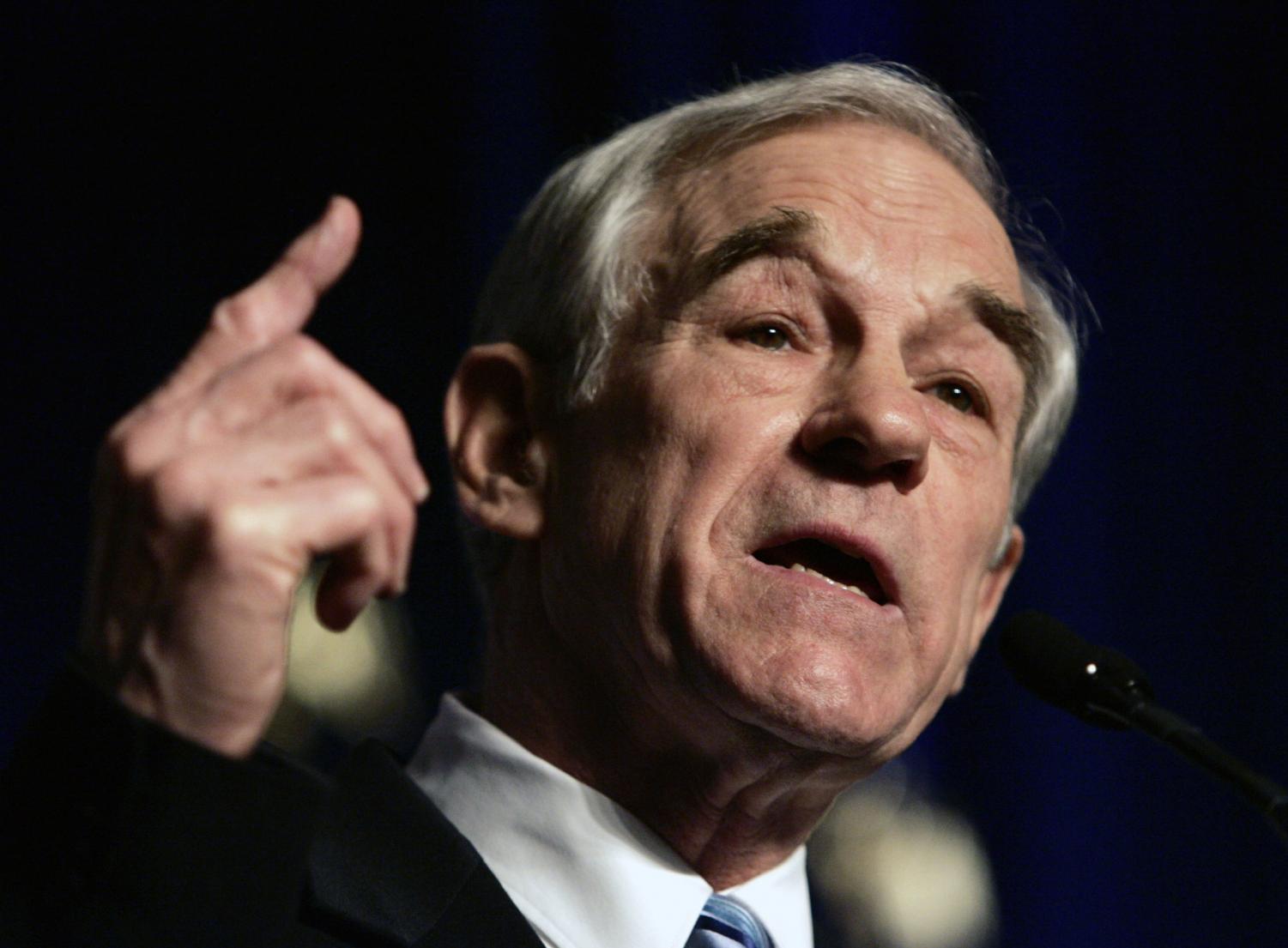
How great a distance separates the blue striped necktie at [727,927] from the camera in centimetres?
166

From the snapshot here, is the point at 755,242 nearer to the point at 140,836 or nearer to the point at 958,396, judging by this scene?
the point at 958,396

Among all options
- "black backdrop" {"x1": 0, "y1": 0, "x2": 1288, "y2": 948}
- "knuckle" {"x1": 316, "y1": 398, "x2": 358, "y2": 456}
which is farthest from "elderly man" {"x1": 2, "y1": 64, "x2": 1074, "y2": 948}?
"black backdrop" {"x1": 0, "y1": 0, "x2": 1288, "y2": 948}

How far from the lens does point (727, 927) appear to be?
170 centimetres

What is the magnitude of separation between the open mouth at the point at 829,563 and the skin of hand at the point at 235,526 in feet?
2.08

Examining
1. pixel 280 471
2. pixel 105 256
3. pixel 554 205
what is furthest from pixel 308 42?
pixel 280 471

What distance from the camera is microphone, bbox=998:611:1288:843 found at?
155 centimetres

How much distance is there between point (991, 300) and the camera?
→ 186 cm

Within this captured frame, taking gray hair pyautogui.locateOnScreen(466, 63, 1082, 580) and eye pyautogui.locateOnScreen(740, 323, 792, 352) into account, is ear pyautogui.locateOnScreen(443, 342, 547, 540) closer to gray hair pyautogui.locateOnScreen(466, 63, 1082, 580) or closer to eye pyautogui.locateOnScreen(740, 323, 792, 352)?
gray hair pyautogui.locateOnScreen(466, 63, 1082, 580)

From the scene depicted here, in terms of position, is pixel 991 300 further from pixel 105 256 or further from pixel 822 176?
pixel 105 256

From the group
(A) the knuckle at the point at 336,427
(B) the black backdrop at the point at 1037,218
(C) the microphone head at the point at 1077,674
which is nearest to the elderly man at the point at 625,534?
(A) the knuckle at the point at 336,427

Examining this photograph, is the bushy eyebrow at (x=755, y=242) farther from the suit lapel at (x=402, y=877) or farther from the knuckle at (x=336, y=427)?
the knuckle at (x=336, y=427)

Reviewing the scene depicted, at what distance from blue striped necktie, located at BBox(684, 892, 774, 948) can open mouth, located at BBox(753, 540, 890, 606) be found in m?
0.38

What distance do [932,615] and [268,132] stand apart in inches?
60.1

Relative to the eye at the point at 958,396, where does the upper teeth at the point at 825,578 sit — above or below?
below
